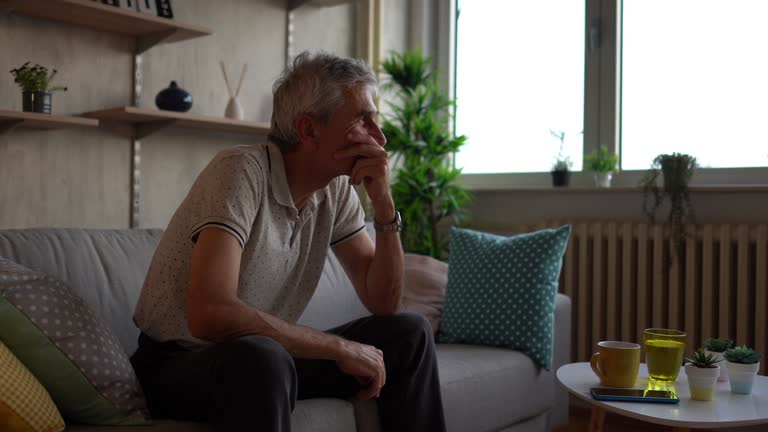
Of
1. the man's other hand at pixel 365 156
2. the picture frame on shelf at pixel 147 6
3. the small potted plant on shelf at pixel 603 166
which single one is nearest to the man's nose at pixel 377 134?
the man's other hand at pixel 365 156

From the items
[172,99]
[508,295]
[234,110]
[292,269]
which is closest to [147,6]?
[172,99]

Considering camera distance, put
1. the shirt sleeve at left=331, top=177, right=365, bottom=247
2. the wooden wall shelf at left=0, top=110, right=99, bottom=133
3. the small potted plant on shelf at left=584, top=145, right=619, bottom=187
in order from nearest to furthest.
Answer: the shirt sleeve at left=331, top=177, right=365, bottom=247 < the wooden wall shelf at left=0, top=110, right=99, bottom=133 < the small potted plant on shelf at left=584, top=145, right=619, bottom=187

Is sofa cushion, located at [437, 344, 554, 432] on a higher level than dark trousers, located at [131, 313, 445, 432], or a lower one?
lower

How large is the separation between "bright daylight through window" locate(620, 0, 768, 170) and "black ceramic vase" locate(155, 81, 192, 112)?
1.90 meters

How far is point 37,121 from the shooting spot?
88.7 inches

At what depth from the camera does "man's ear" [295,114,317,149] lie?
5.15ft

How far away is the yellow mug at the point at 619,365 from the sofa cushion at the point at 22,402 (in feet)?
3.55

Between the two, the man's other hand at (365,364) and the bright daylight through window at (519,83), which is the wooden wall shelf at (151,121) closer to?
the bright daylight through window at (519,83)

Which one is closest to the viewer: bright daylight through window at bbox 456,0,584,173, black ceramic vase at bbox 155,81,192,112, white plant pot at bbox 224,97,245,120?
black ceramic vase at bbox 155,81,192,112

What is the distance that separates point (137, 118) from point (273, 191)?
51.1 inches

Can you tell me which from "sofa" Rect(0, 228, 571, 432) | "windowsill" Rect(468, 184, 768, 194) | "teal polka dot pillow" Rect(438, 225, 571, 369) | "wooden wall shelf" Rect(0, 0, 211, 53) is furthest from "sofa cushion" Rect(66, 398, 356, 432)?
"windowsill" Rect(468, 184, 768, 194)

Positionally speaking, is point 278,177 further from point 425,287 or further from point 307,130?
point 425,287

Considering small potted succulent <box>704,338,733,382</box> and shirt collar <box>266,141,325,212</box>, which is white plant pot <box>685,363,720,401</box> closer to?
small potted succulent <box>704,338,733,382</box>

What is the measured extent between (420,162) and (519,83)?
26.7 inches
